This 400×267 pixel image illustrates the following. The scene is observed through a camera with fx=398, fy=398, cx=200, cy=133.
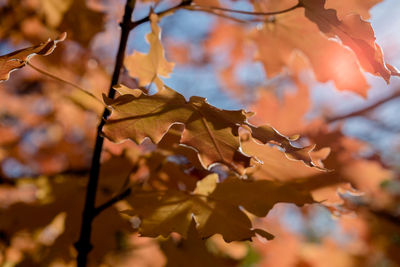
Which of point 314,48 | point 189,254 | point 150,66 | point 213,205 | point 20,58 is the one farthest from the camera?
point 189,254

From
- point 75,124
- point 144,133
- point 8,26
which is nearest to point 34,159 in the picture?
point 75,124

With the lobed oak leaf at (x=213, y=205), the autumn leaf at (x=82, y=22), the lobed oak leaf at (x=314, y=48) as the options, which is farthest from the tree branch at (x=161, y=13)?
the autumn leaf at (x=82, y=22)

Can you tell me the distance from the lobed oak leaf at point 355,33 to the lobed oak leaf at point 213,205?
0.30 metres

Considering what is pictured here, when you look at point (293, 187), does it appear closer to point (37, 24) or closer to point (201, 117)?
point (201, 117)

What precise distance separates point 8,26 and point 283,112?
4.35 ft

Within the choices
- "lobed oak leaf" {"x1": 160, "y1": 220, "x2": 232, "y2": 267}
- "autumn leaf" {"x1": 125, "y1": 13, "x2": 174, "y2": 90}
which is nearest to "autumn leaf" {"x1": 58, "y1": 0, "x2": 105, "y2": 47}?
"autumn leaf" {"x1": 125, "y1": 13, "x2": 174, "y2": 90}

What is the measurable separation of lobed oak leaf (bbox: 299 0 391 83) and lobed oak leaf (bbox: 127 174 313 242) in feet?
0.97

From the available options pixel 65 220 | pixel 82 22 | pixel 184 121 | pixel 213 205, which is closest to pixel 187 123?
pixel 184 121

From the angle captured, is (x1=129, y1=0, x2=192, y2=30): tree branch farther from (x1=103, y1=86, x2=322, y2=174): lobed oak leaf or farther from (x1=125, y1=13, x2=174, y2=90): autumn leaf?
(x1=103, y1=86, x2=322, y2=174): lobed oak leaf

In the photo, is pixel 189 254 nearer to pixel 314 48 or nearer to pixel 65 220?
pixel 65 220

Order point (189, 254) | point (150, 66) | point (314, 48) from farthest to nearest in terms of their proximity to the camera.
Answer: point (189, 254) < point (314, 48) < point (150, 66)

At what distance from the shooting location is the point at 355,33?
0.69 m

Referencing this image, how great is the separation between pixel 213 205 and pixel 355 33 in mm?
423

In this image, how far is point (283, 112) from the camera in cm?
149
